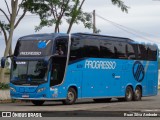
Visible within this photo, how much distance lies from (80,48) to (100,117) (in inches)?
395

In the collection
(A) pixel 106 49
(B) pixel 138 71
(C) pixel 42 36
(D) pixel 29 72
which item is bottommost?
(D) pixel 29 72

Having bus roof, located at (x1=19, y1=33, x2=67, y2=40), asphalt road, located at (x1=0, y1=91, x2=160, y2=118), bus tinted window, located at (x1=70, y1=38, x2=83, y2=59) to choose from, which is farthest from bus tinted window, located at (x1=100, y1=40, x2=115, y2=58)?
asphalt road, located at (x1=0, y1=91, x2=160, y2=118)

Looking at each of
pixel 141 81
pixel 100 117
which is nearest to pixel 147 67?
pixel 141 81

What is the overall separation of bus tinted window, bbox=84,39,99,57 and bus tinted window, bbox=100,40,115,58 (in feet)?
1.41

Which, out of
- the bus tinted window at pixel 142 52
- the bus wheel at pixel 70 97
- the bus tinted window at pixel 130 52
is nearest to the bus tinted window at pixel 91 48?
the bus wheel at pixel 70 97

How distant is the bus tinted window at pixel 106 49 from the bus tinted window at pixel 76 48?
6.26ft

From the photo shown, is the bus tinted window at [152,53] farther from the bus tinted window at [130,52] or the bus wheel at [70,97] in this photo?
the bus wheel at [70,97]

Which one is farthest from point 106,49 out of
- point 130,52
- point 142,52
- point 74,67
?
point 142,52

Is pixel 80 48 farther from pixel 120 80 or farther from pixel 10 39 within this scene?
pixel 10 39

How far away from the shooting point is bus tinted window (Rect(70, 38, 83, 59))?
2939 cm

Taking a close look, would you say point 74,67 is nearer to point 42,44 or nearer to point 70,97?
point 70,97

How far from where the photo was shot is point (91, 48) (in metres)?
30.7

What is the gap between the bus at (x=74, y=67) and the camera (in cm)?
2856

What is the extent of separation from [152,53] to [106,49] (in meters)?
5.29
